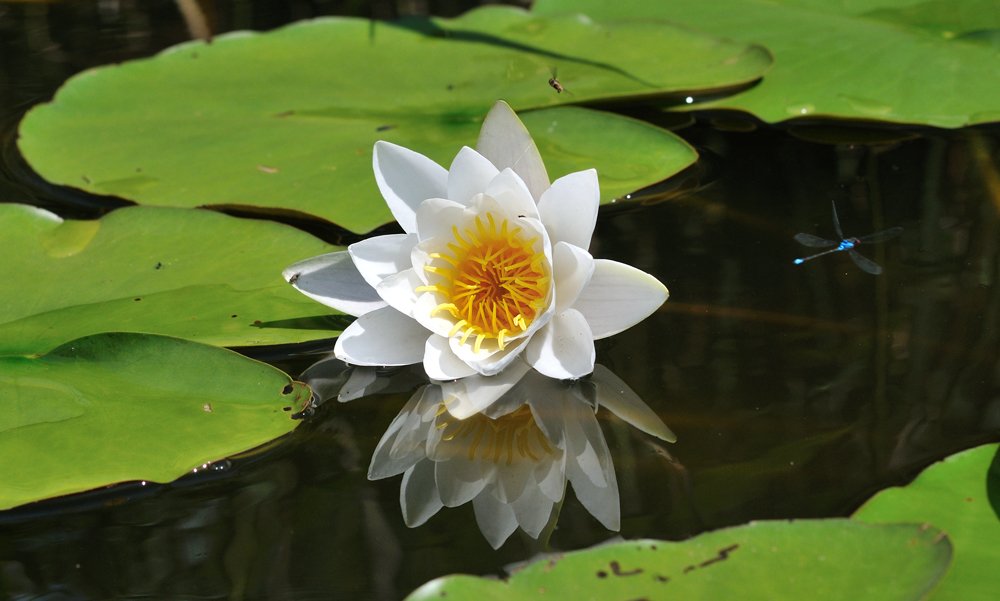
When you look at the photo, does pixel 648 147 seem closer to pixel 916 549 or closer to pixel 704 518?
pixel 704 518

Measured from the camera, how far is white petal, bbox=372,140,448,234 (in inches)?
57.1

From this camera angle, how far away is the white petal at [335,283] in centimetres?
147

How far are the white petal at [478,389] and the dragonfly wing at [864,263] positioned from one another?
855 mm

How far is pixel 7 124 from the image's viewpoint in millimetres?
2617

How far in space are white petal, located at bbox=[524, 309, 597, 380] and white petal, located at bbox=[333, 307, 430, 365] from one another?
24 centimetres

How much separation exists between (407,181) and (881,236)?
1182 mm

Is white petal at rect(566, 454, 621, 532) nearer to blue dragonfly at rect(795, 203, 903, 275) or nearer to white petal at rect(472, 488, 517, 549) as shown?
white petal at rect(472, 488, 517, 549)

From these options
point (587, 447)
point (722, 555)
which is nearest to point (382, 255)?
point (587, 447)

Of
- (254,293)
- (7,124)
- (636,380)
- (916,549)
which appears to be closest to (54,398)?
(254,293)

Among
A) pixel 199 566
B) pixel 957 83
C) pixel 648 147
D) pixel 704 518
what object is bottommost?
pixel 199 566

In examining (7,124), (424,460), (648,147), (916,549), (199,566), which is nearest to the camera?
(916,549)

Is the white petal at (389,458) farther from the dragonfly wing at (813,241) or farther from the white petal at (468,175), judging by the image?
the dragonfly wing at (813,241)

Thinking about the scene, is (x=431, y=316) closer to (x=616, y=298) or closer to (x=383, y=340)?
(x=383, y=340)

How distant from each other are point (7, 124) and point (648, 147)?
2.34 metres
